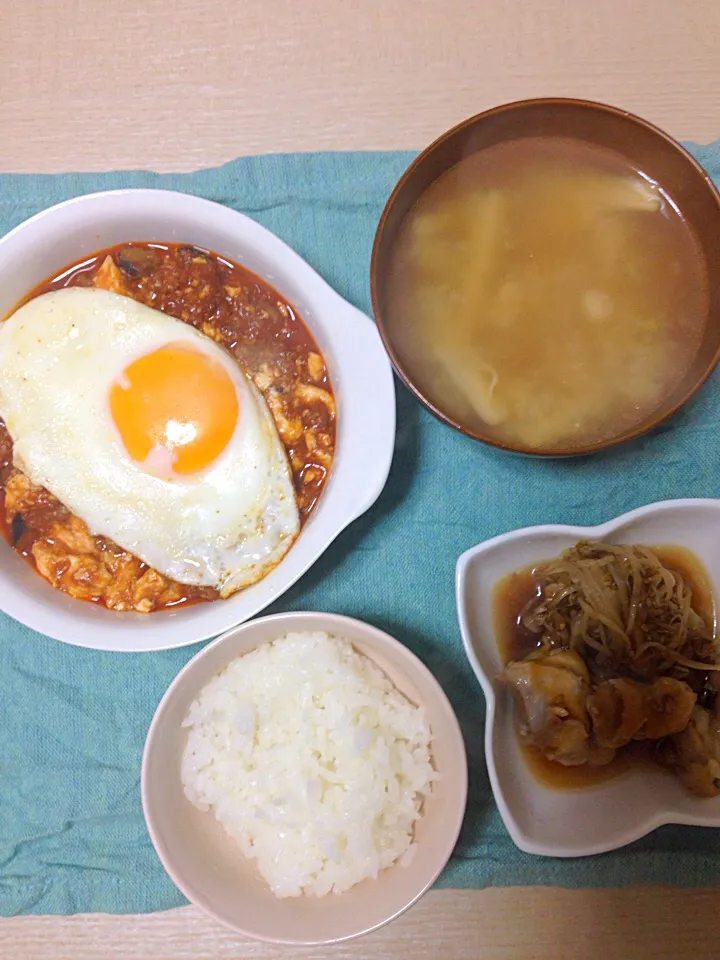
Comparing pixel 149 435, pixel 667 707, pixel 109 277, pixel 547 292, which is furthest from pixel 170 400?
pixel 667 707

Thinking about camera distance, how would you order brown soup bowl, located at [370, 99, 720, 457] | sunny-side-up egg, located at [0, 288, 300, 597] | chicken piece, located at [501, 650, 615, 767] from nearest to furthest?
brown soup bowl, located at [370, 99, 720, 457], chicken piece, located at [501, 650, 615, 767], sunny-side-up egg, located at [0, 288, 300, 597]

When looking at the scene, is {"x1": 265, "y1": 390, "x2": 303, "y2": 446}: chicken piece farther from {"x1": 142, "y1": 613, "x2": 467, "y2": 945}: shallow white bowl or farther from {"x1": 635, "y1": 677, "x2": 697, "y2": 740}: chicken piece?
{"x1": 635, "y1": 677, "x2": 697, "y2": 740}: chicken piece

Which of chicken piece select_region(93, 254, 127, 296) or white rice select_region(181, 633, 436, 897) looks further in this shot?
chicken piece select_region(93, 254, 127, 296)

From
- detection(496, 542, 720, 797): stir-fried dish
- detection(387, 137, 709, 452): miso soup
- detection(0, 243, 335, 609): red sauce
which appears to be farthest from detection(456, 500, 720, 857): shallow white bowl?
detection(0, 243, 335, 609): red sauce

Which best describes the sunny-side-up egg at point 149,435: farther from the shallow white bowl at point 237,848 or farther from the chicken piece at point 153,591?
the shallow white bowl at point 237,848

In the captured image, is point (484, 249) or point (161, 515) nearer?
point (484, 249)

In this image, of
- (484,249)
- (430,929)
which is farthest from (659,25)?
(430,929)

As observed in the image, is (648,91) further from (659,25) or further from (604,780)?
(604,780)
